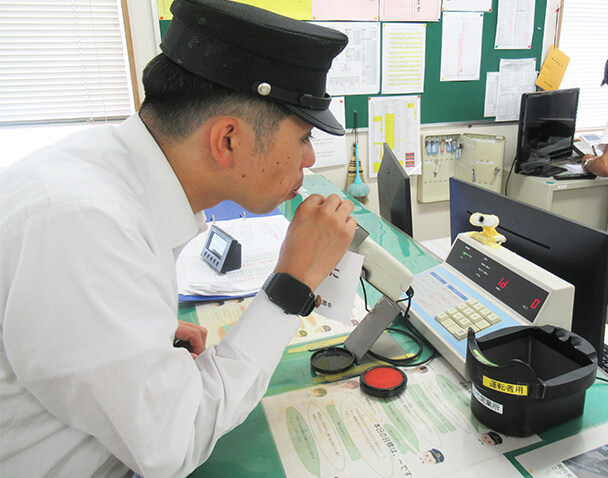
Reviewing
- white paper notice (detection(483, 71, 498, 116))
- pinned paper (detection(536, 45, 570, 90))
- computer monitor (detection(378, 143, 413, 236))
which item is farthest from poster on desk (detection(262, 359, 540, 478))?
pinned paper (detection(536, 45, 570, 90))

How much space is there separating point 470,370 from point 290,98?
1.71 ft

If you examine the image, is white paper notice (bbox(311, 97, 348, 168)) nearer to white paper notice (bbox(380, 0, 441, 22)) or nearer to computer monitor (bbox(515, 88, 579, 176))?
white paper notice (bbox(380, 0, 441, 22))

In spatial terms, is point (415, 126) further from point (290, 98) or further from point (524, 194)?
point (290, 98)

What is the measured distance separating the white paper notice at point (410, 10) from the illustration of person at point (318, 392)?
2.56 metres

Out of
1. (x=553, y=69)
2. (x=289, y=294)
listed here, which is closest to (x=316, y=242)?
(x=289, y=294)

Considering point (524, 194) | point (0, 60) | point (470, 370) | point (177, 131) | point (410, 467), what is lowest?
point (524, 194)

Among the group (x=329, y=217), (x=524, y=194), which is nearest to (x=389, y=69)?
(x=524, y=194)

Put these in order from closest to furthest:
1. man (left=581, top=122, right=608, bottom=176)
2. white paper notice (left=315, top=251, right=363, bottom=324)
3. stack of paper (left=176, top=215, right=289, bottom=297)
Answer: white paper notice (left=315, top=251, right=363, bottom=324)
stack of paper (left=176, top=215, right=289, bottom=297)
man (left=581, top=122, right=608, bottom=176)

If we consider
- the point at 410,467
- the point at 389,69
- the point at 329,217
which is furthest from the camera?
the point at 389,69

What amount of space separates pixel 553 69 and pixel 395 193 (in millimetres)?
2522

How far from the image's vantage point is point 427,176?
320cm

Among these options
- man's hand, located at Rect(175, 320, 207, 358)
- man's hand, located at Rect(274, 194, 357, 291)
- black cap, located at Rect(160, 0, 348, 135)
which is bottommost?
man's hand, located at Rect(175, 320, 207, 358)

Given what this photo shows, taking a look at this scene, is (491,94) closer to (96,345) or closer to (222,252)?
(222,252)

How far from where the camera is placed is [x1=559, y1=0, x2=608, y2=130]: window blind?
3.30 metres
